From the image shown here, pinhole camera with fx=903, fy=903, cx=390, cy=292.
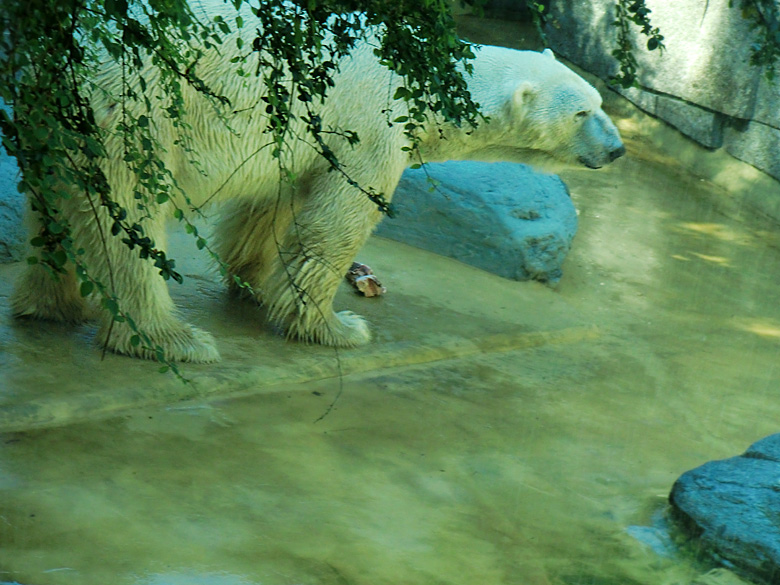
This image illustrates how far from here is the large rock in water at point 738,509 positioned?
2844mm

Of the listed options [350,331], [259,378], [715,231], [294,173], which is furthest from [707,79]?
[259,378]

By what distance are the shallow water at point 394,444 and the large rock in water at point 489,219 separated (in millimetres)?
263

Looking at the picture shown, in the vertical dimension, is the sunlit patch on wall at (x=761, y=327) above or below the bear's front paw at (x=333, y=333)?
below

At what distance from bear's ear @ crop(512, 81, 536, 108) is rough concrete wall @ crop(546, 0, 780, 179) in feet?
13.5

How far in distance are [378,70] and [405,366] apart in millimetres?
1413

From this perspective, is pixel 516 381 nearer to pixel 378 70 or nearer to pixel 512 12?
pixel 378 70

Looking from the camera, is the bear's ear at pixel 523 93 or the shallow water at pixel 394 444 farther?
the bear's ear at pixel 523 93

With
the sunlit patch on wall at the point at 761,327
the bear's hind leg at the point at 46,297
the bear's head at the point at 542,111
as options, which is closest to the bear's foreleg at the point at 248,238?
the bear's hind leg at the point at 46,297

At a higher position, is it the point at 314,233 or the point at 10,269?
the point at 314,233

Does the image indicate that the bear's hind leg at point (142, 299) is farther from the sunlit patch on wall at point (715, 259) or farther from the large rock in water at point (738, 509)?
the sunlit patch on wall at point (715, 259)

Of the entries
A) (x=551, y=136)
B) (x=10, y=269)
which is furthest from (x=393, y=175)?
(x=10, y=269)

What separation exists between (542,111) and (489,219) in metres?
1.82

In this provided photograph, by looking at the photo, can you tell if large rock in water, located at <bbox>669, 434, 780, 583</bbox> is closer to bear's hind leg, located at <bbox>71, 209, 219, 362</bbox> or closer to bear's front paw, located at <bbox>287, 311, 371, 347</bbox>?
bear's front paw, located at <bbox>287, 311, 371, 347</bbox>

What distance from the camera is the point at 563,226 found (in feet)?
21.0
